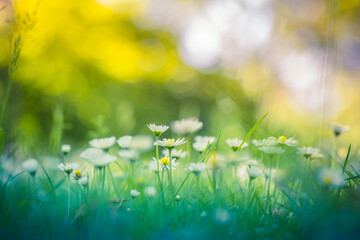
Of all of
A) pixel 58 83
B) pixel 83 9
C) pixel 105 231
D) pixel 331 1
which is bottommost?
pixel 105 231

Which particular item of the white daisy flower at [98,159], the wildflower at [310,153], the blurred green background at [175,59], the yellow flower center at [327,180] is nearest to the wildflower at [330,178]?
the yellow flower center at [327,180]

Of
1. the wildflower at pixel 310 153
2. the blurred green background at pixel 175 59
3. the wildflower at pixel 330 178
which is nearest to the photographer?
the wildflower at pixel 330 178

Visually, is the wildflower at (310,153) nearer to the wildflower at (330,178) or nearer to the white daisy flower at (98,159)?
the wildflower at (330,178)

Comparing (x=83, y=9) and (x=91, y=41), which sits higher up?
(x=83, y=9)

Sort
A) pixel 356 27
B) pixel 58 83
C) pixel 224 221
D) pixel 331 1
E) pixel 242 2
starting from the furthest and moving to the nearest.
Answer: pixel 58 83 < pixel 356 27 < pixel 242 2 < pixel 331 1 < pixel 224 221

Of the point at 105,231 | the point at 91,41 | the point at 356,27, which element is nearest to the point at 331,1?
the point at 105,231

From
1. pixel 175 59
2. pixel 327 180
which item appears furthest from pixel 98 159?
pixel 175 59

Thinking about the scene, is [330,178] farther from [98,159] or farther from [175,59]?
[175,59]

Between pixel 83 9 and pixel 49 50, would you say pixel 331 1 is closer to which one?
pixel 49 50

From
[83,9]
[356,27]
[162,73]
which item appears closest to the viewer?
[356,27]
